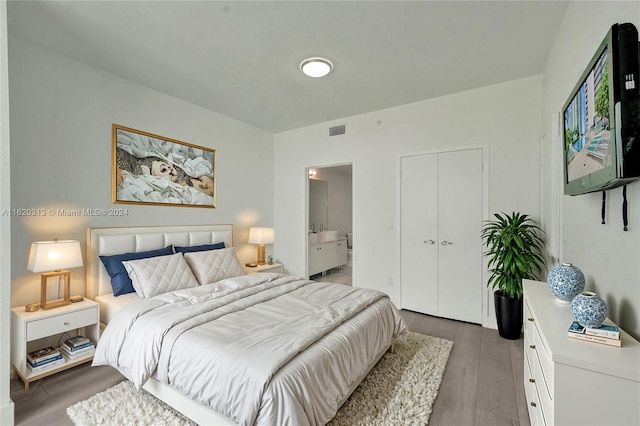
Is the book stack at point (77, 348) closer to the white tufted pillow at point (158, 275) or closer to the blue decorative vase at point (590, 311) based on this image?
the white tufted pillow at point (158, 275)

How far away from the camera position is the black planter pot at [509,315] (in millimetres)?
2971

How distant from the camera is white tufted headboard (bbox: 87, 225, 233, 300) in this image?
285 cm

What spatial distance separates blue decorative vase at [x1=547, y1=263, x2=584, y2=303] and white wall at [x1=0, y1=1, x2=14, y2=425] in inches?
131

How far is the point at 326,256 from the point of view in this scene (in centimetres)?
602

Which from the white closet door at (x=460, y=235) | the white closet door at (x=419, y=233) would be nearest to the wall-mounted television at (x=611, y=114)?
the white closet door at (x=460, y=235)

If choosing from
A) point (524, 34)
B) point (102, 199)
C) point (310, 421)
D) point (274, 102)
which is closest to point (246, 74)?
point (274, 102)

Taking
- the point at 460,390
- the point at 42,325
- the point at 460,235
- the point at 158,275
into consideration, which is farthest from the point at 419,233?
the point at 42,325

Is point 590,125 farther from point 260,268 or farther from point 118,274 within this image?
point 260,268

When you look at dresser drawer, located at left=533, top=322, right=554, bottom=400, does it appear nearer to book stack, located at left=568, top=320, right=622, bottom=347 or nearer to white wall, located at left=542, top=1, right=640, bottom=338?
book stack, located at left=568, top=320, right=622, bottom=347

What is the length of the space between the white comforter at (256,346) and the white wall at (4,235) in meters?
0.49

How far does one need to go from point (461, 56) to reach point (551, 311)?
7.75 ft

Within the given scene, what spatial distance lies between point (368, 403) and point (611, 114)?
2066 millimetres

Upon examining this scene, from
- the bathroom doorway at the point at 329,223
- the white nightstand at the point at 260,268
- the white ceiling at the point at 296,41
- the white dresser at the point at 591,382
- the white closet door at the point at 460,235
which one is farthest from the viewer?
the bathroom doorway at the point at 329,223

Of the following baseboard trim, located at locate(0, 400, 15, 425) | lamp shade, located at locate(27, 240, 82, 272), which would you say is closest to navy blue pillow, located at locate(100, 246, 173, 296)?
lamp shade, located at locate(27, 240, 82, 272)
